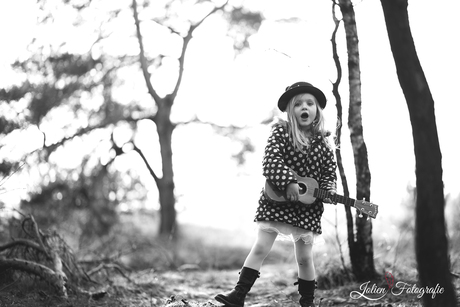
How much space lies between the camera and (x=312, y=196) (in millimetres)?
3137

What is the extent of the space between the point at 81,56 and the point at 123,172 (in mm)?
2801

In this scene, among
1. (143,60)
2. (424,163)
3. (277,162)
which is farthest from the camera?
(143,60)

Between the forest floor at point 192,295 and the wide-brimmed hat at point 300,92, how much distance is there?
1464 mm

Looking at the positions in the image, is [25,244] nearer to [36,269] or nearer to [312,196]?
[36,269]

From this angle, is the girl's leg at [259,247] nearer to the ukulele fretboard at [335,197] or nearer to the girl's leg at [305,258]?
the girl's leg at [305,258]

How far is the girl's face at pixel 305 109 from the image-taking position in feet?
10.9

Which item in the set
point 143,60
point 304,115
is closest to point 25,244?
point 304,115

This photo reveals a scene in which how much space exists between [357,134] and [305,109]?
0.63 m

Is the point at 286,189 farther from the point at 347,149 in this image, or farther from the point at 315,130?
the point at 347,149

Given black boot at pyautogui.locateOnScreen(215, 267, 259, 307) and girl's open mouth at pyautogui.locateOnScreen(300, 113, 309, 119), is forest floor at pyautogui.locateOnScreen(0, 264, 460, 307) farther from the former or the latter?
girl's open mouth at pyautogui.locateOnScreen(300, 113, 309, 119)

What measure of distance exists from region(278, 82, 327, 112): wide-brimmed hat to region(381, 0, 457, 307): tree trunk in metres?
1.10

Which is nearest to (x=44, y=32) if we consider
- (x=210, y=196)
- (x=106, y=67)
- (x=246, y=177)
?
(x=106, y=67)

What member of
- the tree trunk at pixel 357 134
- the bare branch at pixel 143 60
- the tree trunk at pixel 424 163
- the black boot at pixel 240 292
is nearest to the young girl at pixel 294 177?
the black boot at pixel 240 292

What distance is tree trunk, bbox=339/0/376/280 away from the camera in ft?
12.0
